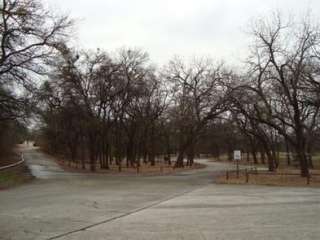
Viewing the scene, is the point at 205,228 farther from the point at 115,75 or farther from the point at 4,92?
the point at 115,75

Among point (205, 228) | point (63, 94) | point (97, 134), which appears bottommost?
point (205, 228)

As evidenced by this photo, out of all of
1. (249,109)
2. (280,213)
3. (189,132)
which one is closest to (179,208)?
(280,213)

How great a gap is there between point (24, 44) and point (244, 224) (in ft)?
78.2

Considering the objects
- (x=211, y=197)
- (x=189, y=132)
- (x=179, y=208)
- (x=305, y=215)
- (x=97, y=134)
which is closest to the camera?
(x=305, y=215)

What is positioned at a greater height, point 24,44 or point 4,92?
point 24,44

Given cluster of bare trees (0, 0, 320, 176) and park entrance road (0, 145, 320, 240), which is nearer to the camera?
park entrance road (0, 145, 320, 240)

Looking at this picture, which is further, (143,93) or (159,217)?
(143,93)

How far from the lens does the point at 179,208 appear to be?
57.3ft

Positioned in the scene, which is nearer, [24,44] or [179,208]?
[179,208]

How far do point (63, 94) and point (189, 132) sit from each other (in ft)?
64.3

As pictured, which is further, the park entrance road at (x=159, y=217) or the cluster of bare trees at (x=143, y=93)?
the cluster of bare trees at (x=143, y=93)

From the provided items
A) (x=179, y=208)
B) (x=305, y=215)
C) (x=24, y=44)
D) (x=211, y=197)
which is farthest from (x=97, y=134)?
(x=305, y=215)

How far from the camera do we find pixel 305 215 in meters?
15.1

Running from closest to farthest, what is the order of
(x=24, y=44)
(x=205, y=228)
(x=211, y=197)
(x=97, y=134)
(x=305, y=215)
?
(x=205, y=228), (x=305, y=215), (x=211, y=197), (x=24, y=44), (x=97, y=134)
